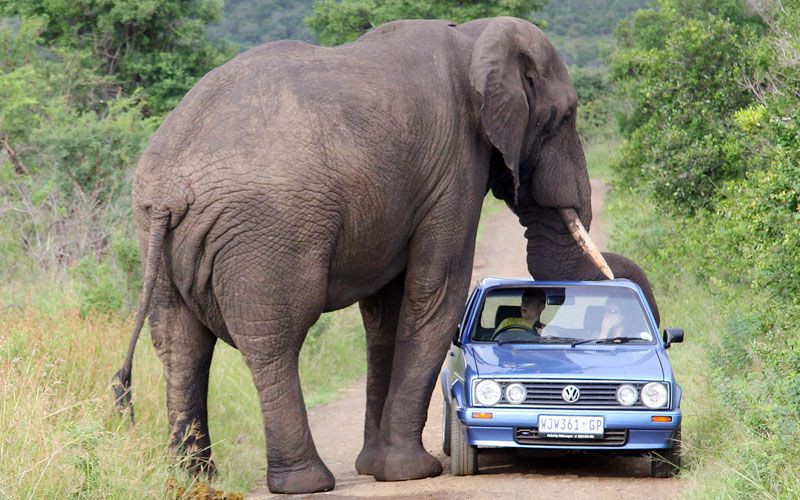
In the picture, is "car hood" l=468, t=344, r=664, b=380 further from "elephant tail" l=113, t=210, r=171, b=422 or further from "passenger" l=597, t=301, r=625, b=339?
"elephant tail" l=113, t=210, r=171, b=422

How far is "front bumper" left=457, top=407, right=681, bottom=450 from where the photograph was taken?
8930 millimetres

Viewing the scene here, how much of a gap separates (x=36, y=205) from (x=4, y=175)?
1049mm

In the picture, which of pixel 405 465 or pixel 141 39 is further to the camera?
pixel 141 39

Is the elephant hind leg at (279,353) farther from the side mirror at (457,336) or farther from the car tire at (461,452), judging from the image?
the side mirror at (457,336)

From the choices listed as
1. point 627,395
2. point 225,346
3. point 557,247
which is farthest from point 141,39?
point 627,395

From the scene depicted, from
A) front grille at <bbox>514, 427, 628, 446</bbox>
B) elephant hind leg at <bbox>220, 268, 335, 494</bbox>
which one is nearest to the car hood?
front grille at <bbox>514, 427, 628, 446</bbox>

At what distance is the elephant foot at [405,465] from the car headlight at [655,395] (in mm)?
1618

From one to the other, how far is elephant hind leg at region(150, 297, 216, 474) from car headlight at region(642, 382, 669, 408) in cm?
299

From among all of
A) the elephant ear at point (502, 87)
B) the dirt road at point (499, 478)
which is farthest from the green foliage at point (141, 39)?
the elephant ear at point (502, 87)

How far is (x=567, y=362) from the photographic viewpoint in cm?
937

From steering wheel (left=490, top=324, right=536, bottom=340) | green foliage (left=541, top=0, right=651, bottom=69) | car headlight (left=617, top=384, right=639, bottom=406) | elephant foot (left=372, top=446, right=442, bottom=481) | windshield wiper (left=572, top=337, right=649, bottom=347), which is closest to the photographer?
car headlight (left=617, top=384, right=639, bottom=406)

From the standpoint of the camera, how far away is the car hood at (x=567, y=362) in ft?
29.8

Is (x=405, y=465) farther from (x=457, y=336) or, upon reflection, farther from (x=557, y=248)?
(x=557, y=248)

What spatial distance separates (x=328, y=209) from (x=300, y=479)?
71.3 inches
